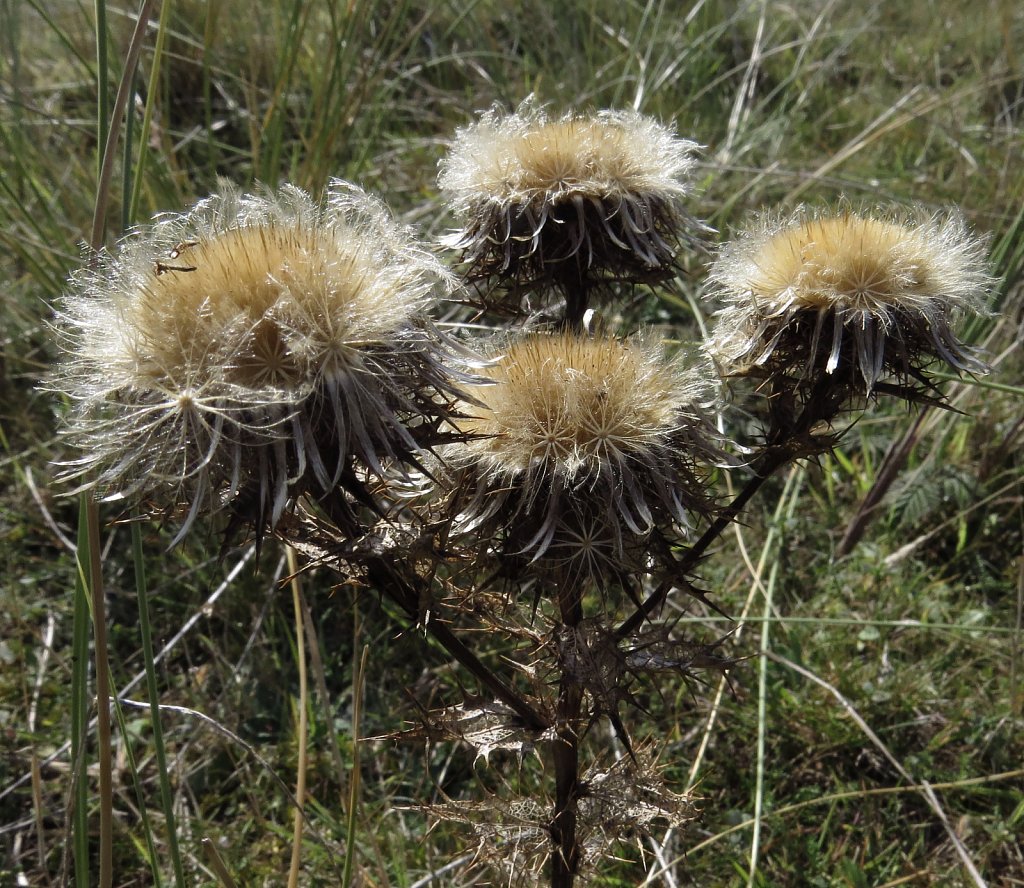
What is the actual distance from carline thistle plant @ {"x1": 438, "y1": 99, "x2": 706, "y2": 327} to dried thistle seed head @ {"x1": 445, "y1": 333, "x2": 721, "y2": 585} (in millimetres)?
272

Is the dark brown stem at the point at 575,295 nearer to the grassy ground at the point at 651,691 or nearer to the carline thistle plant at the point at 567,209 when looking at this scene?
the carline thistle plant at the point at 567,209

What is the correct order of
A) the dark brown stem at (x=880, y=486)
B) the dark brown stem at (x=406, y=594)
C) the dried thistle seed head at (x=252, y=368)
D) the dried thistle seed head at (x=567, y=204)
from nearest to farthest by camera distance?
the dried thistle seed head at (x=252, y=368)
the dark brown stem at (x=406, y=594)
the dried thistle seed head at (x=567, y=204)
the dark brown stem at (x=880, y=486)

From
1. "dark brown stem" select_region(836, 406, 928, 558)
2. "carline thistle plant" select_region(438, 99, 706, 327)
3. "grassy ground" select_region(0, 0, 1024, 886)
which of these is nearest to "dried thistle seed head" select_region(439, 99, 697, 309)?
"carline thistle plant" select_region(438, 99, 706, 327)

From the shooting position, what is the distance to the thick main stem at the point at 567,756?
133 cm

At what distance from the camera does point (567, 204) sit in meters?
1.54

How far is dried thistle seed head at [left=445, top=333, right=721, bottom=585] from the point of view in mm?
1191

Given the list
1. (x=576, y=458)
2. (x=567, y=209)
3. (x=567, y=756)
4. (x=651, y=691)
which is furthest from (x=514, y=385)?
(x=651, y=691)

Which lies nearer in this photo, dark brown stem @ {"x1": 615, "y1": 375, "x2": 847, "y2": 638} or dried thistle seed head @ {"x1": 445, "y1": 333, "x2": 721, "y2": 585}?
dried thistle seed head @ {"x1": 445, "y1": 333, "x2": 721, "y2": 585}

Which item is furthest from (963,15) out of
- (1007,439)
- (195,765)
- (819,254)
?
(195,765)

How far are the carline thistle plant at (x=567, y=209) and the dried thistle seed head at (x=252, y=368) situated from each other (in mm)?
422

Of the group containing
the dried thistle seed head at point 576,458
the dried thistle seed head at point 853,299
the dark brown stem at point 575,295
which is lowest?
the dried thistle seed head at point 576,458

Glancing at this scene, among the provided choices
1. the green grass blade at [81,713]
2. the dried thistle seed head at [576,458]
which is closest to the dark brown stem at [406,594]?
the dried thistle seed head at [576,458]

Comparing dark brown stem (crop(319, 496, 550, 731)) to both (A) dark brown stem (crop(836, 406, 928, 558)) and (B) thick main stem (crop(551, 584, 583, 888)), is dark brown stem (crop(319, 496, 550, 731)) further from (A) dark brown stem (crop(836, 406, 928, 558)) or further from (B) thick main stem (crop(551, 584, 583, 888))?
(A) dark brown stem (crop(836, 406, 928, 558))

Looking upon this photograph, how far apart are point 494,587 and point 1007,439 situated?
1.95 metres
